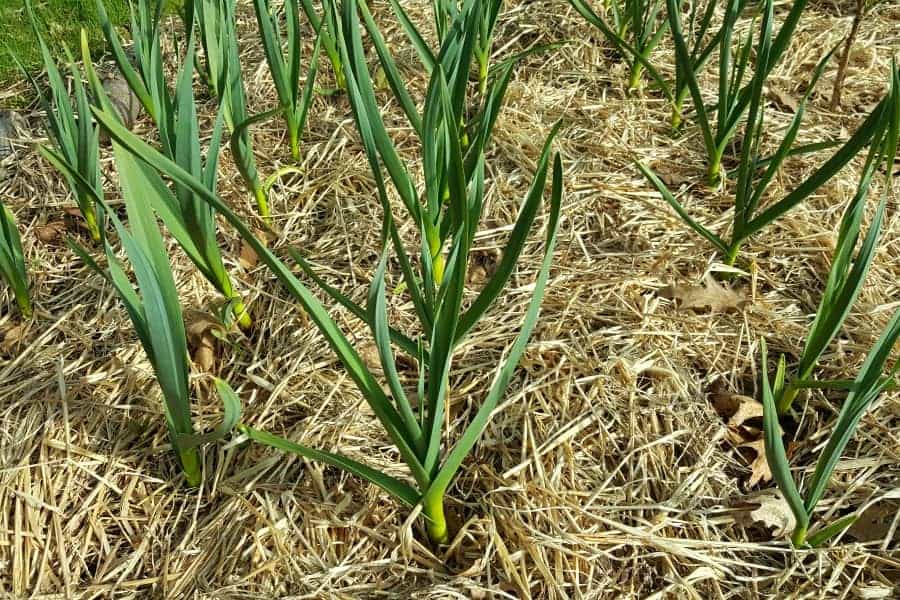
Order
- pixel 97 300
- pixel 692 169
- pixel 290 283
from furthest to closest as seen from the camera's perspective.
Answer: pixel 692 169 → pixel 97 300 → pixel 290 283

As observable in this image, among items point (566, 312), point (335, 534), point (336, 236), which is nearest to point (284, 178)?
point (336, 236)

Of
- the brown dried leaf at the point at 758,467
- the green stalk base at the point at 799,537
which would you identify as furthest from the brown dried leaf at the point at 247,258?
the green stalk base at the point at 799,537

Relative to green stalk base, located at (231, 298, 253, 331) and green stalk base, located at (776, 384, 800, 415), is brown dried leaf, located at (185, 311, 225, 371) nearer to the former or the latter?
green stalk base, located at (231, 298, 253, 331)

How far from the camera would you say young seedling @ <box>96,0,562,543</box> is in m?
1.04

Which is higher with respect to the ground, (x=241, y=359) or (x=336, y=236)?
(x=336, y=236)

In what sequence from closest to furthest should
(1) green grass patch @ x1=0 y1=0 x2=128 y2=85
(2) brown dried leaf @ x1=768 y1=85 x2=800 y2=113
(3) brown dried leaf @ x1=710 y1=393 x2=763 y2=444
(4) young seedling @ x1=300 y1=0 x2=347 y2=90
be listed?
1. (3) brown dried leaf @ x1=710 y1=393 x2=763 y2=444
2. (4) young seedling @ x1=300 y1=0 x2=347 y2=90
3. (2) brown dried leaf @ x1=768 y1=85 x2=800 y2=113
4. (1) green grass patch @ x1=0 y1=0 x2=128 y2=85

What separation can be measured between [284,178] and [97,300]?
0.56 meters

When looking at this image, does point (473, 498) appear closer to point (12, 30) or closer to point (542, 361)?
point (542, 361)

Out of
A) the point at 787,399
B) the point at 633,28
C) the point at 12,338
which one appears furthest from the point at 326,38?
the point at 787,399

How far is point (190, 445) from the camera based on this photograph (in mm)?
1274

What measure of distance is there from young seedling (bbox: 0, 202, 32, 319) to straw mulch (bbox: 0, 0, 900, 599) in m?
0.07

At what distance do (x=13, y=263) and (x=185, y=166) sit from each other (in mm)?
508

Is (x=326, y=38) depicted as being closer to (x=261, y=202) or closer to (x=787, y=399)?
(x=261, y=202)

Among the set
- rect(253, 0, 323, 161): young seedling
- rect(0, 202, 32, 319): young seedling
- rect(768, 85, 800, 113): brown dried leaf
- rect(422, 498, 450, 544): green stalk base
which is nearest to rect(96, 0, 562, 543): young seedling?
rect(422, 498, 450, 544): green stalk base
